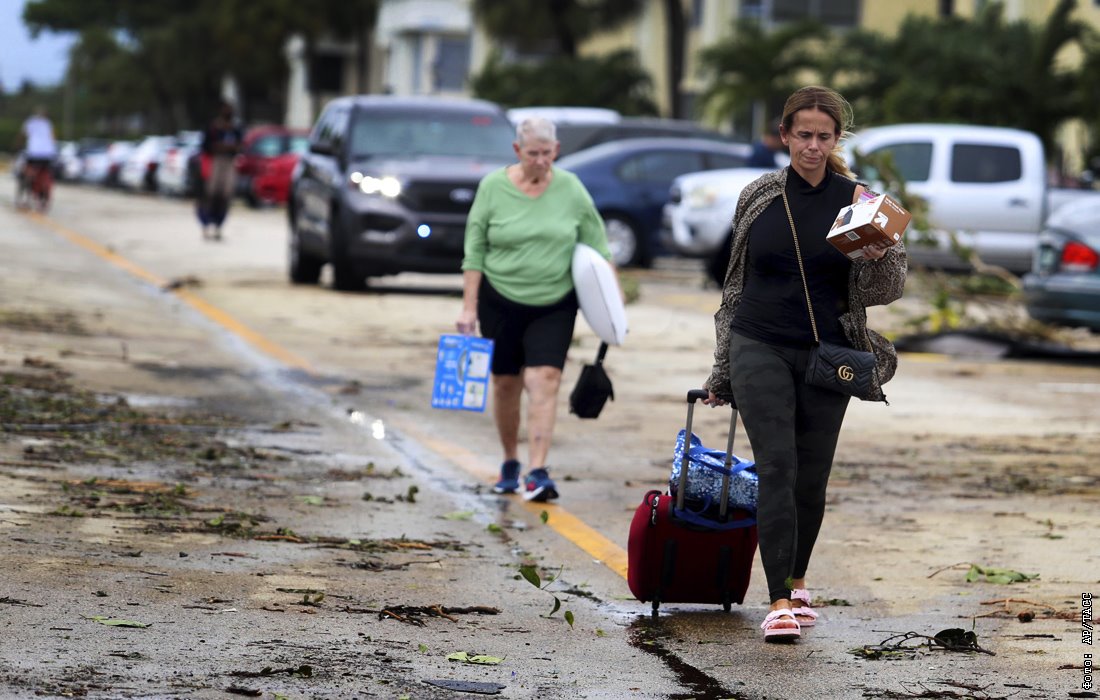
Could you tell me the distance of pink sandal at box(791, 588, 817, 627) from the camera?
6.43 m

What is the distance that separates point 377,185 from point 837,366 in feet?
42.3

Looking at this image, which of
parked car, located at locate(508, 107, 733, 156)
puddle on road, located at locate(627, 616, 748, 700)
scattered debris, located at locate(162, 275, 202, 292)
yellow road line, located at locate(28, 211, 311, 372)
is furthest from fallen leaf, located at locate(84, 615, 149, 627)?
parked car, located at locate(508, 107, 733, 156)

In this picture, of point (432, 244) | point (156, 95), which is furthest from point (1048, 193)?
point (156, 95)

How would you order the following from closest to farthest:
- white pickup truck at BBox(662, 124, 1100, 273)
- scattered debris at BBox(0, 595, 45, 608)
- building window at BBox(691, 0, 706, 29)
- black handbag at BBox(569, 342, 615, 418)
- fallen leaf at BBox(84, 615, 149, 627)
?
fallen leaf at BBox(84, 615, 149, 627) → scattered debris at BBox(0, 595, 45, 608) → black handbag at BBox(569, 342, 615, 418) → white pickup truck at BBox(662, 124, 1100, 273) → building window at BBox(691, 0, 706, 29)

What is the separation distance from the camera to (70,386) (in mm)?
11555

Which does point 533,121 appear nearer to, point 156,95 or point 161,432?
point 161,432

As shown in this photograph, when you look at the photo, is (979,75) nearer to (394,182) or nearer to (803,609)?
(394,182)

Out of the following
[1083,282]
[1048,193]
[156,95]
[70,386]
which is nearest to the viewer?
[70,386]

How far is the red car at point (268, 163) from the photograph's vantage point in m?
40.8

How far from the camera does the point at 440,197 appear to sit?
18.6m

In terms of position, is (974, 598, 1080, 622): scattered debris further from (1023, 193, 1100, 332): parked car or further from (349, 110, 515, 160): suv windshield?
(349, 110, 515, 160): suv windshield

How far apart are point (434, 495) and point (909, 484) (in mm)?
2318

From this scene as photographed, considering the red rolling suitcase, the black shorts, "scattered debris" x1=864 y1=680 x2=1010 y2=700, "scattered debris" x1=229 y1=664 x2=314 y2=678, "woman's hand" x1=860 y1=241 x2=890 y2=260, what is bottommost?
"scattered debris" x1=864 y1=680 x2=1010 y2=700

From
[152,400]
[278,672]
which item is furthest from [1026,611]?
[152,400]
